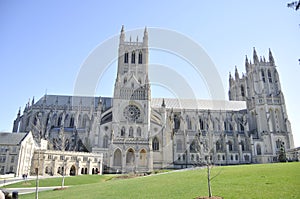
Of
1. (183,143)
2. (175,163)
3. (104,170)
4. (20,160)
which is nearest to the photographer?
(20,160)

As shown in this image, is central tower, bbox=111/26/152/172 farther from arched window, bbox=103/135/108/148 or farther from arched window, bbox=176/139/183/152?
arched window, bbox=176/139/183/152

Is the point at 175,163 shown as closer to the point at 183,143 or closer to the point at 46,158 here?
the point at 183,143

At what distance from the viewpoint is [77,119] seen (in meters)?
64.6

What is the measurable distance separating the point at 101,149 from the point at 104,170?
4934mm

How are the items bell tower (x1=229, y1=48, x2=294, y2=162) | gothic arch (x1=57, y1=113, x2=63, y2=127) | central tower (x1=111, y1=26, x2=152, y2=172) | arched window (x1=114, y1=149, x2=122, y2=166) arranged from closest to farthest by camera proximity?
central tower (x1=111, y1=26, x2=152, y2=172), arched window (x1=114, y1=149, x2=122, y2=166), bell tower (x1=229, y1=48, x2=294, y2=162), gothic arch (x1=57, y1=113, x2=63, y2=127)

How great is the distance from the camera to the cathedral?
52.0 metres

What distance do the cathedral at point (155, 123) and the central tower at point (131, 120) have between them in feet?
0.70

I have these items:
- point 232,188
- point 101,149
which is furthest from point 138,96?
point 232,188

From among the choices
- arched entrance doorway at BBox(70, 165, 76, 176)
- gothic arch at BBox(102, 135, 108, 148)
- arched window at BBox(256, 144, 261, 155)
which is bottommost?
arched entrance doorway at BBox(70, 165, 76, 176)

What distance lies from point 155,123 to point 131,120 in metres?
6.45

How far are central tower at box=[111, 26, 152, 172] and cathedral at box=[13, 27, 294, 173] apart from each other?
21 cm

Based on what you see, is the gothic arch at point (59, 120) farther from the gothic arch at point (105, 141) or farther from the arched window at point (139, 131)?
the arched window at point (139, 131)

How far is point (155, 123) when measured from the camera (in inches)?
2205

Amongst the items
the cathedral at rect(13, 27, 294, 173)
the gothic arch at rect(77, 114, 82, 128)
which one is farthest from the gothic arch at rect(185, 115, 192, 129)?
the gothic arch at rect(77, 114, 82, 128)
